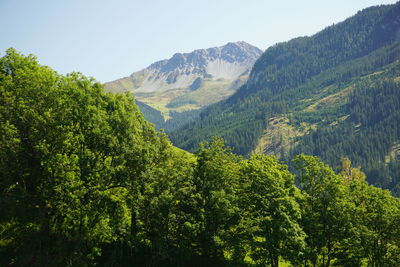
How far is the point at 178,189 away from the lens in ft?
107

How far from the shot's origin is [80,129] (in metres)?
27.5

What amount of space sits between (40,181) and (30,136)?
4569 millimetres

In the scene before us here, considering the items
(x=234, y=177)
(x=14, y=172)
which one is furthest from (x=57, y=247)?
(x=234, y=177)

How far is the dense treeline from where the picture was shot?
82.0 ft

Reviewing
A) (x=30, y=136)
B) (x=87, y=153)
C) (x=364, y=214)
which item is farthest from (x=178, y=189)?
(x=364, y=214)

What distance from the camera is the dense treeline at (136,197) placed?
2500 centimetres

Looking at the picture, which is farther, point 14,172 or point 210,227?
point 210,227

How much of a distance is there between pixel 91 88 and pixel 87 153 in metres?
8.09

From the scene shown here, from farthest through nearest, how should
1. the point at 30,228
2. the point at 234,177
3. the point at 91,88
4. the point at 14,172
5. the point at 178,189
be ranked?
1. the point at 234,177
2. the point at 178,189
3. the point at 91,88
4. the point at 30,228
5. the point at 14,172

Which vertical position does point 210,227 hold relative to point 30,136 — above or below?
below

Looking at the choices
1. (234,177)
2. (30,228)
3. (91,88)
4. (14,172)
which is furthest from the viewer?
(234,177)

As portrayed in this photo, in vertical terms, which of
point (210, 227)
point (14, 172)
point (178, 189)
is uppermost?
point (14, 172)

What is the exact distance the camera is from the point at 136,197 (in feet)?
99.1

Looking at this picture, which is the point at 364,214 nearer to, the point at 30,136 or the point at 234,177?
the point at 234,177
